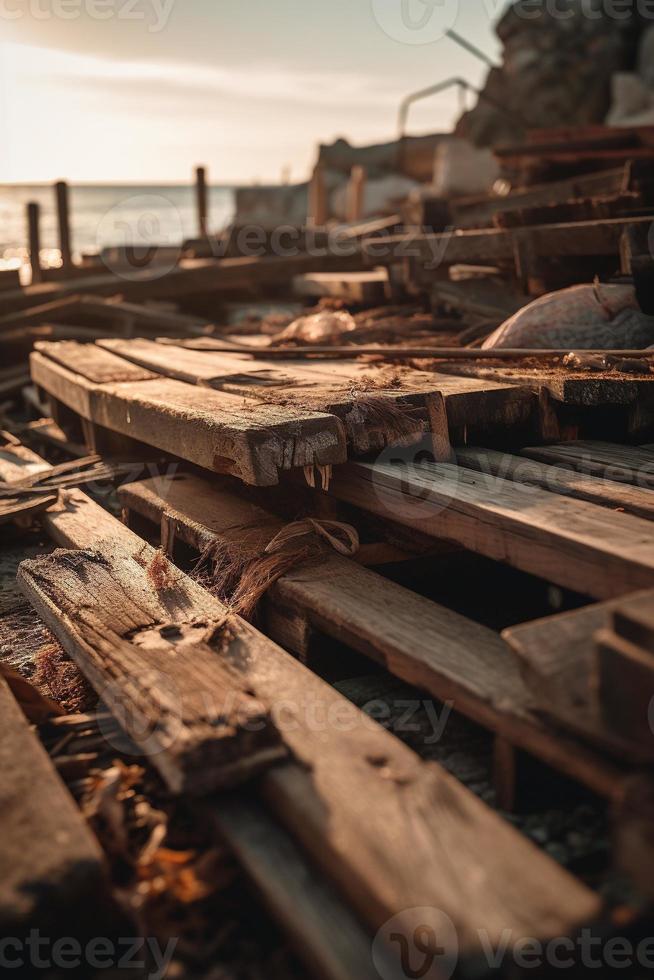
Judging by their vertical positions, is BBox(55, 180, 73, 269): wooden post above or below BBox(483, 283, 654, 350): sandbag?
above

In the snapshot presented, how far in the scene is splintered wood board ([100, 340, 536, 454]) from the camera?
10.3ft

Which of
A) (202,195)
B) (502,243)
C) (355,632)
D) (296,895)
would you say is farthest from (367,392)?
(202,195)

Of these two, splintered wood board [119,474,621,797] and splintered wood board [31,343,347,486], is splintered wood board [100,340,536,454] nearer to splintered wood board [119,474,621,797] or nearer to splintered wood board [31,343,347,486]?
splintered wood board [31,343,347,486]

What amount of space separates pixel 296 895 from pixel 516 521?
1185mm

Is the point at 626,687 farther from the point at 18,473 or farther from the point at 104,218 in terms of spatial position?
the point at 104,218

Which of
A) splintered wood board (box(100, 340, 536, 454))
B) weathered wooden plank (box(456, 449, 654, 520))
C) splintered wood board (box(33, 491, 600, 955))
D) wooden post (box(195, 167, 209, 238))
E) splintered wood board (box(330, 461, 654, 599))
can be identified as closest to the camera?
splintered wood board (box(33, 491, 600, 955))

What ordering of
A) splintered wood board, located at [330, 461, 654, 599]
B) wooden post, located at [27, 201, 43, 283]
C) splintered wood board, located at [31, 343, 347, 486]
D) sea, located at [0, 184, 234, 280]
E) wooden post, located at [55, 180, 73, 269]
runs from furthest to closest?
sea, located at [0, 184, 234, 280] → wooden post, located at [55, 180, 73, 269] → wooden post, located at [27, 201, 43, 283] → splintered wood board, located at [31, 343, 347, 486] → splintered wood board, located at [330, 461, 654, 599]

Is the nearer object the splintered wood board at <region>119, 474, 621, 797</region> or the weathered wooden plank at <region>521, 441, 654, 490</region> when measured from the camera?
the splintered wood board at <region>119, 474, 621, 797</region>

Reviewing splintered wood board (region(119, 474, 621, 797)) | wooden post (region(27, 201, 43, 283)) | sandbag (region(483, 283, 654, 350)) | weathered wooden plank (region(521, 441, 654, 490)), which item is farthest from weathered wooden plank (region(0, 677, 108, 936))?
wooden post (region(27, 201, 43, 283))

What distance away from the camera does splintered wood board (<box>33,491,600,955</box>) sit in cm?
148

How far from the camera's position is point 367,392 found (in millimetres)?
3449

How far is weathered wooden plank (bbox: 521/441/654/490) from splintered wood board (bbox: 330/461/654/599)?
355mm

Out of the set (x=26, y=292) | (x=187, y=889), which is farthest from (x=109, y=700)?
(x=26, y=292)

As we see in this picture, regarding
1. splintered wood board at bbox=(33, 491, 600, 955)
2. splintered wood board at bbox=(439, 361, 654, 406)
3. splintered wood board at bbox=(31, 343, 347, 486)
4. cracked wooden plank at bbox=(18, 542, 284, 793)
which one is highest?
splintered wood board at bbox=(439, 361, 654, 406)
